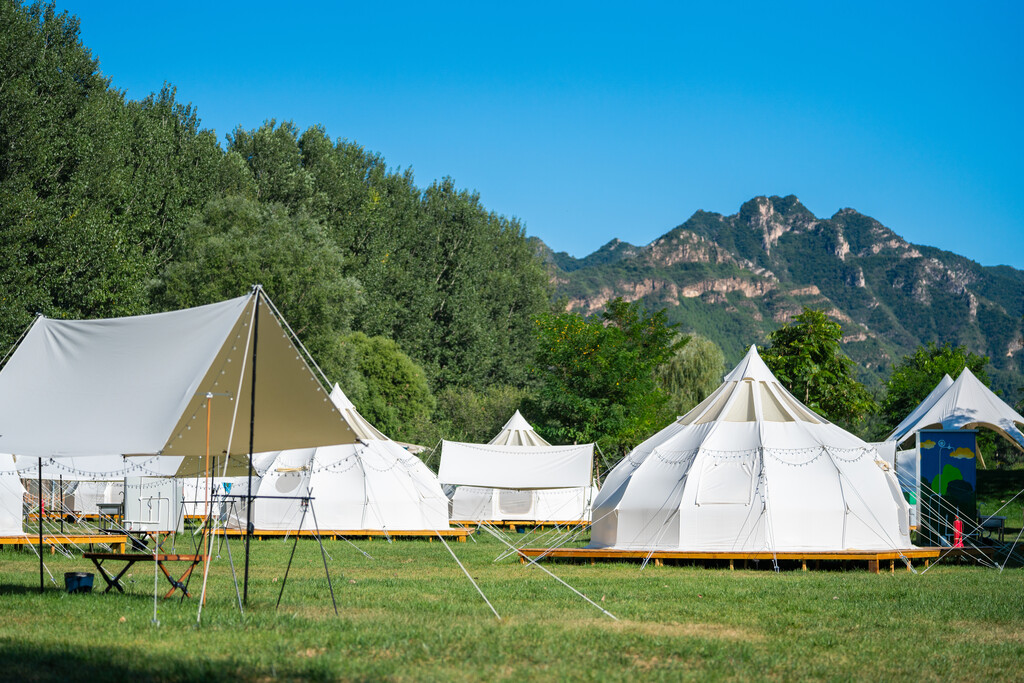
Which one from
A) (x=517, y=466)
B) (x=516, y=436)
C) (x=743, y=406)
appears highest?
(x=743, y=406)

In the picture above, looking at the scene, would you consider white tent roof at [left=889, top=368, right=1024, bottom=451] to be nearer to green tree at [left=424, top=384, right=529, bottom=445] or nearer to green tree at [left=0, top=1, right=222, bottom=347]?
green tree at [left=424, top=384, right=529, bottom=445]

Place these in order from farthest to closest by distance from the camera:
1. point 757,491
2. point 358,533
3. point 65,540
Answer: point 358,533, point 65,540, point 757,491

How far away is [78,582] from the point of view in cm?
1227

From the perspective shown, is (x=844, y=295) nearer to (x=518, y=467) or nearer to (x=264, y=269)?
(x=264, y=269)

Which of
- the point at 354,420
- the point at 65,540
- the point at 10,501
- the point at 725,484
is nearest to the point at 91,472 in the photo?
the point at 10,501

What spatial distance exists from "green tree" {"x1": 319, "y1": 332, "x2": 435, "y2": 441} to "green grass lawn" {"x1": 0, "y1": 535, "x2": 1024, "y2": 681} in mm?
31586

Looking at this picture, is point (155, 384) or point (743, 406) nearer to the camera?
point (155, 384)

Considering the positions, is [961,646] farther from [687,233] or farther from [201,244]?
[687,233]

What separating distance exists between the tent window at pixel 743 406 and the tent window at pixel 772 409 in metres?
0.22

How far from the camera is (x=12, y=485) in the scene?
2012 cm

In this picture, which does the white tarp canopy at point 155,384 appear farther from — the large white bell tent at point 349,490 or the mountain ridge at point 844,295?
the mountain ridge at point 844,295

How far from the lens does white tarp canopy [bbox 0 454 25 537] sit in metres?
20.0

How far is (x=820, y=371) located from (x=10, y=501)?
37.1 meters

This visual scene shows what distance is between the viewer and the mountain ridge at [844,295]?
147 meters
